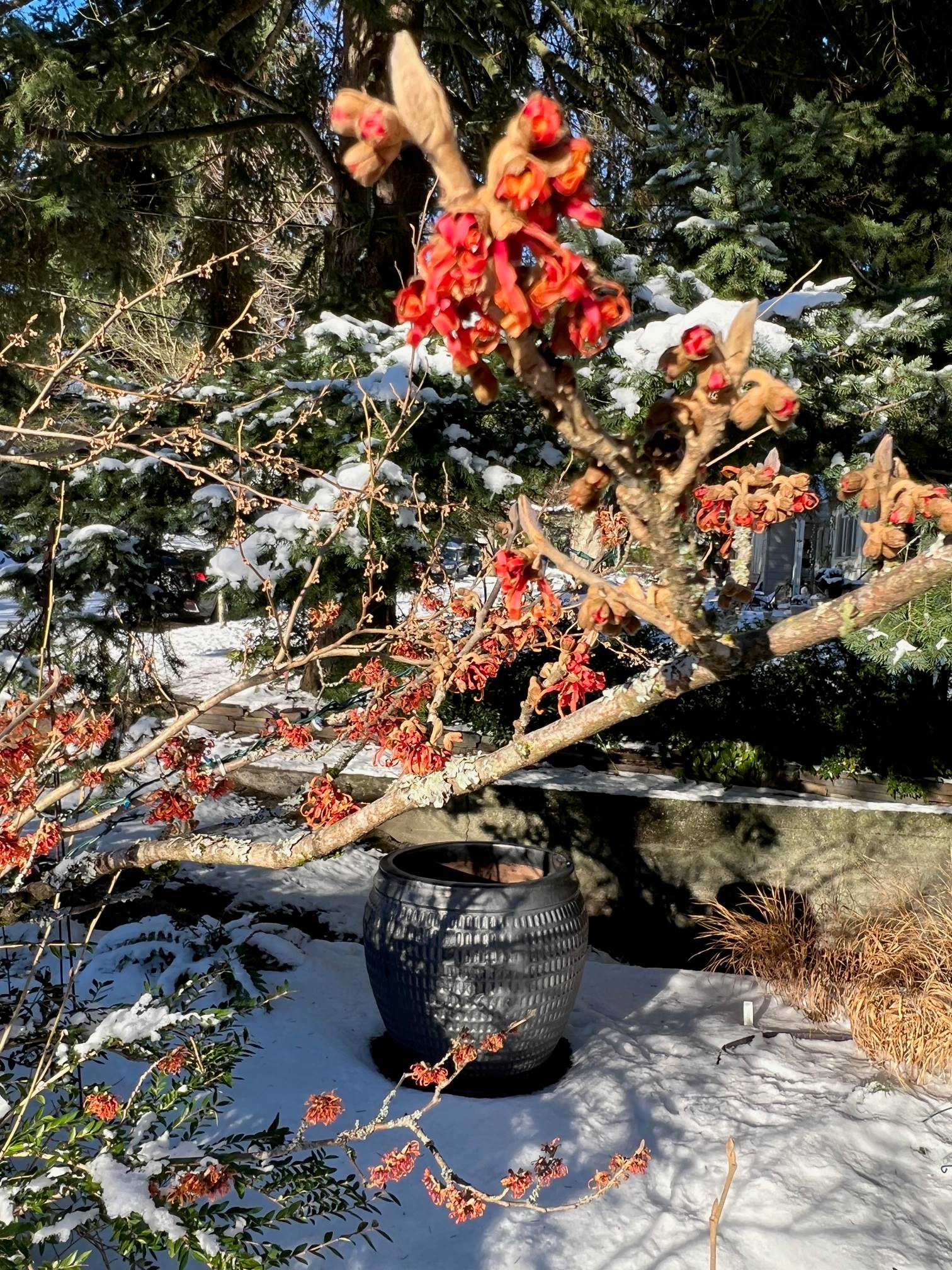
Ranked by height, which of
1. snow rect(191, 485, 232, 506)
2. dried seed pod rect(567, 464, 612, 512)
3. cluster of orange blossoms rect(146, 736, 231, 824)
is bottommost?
cluster of orange blossoms rect(146, 736, 231, 824)

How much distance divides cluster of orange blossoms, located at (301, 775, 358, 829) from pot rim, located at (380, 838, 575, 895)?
1.17m

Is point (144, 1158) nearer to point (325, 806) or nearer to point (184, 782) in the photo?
point (325, 806)

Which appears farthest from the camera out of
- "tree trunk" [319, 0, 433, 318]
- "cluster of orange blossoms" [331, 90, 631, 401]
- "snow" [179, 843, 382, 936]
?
"tree trunk" [319, 0, 433, 318]

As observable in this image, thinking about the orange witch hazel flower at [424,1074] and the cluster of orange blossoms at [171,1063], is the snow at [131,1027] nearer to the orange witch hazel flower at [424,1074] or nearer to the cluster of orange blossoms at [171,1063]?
the cluster of orange blossoms at [171,1063]

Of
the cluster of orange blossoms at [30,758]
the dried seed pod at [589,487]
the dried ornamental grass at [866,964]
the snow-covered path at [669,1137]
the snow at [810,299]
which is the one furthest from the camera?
the snow at [810,299]

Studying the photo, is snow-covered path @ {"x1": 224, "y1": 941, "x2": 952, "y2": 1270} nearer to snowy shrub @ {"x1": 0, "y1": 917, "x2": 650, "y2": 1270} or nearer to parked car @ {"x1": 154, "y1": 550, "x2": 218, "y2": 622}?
snowy shrub @ {"x1": 0, "y1": 917, "x2": 650, "y2": 1270}

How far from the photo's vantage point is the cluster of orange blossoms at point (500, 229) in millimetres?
798

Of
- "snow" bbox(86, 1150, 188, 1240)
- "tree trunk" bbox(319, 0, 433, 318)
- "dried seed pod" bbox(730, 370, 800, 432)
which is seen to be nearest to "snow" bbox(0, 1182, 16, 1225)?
"snow" bbox(86, 1150, 188, 1240)

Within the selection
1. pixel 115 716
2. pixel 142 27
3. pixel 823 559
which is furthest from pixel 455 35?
pixel 823 559

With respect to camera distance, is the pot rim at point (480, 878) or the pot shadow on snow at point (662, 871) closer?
the pot rim at point (480, 878)

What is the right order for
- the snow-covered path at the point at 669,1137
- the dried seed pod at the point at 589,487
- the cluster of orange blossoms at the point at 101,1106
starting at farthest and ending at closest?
the snow-covered path at the point at 669,1137
the cluster of orange blossoms at the point at 101,1106
the dried seed pod at the point at 589,487

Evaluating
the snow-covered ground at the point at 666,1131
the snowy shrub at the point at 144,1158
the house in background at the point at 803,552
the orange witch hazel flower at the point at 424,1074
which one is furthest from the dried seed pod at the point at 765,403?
the house in background at the point at 803,552

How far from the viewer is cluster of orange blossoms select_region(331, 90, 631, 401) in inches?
31.4

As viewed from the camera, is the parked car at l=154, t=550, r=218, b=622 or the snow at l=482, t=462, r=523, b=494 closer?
the snow at l=482, t=462, r=523, b=494
